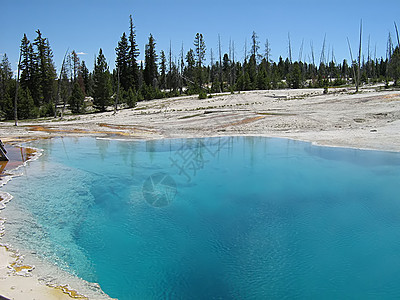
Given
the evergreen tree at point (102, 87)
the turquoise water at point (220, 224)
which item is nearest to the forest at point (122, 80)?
the evergreen tree at point (102, 87)

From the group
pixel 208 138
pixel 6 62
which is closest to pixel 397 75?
pixel 208 138

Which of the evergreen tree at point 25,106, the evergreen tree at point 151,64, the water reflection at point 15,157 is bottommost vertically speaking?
the water reflection at point 15,157

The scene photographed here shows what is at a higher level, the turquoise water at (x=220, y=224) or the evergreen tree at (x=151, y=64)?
the evergreen tree at (x=151, y=64)

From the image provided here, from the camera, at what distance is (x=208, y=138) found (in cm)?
1664

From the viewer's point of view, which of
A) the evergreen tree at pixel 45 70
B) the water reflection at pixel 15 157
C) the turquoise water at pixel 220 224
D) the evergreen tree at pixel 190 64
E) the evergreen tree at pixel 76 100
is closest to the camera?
the turquoise water at pixel 220 224

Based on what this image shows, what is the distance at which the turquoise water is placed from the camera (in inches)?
187

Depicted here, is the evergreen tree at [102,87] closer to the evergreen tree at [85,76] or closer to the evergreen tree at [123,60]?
the evergreen tree at [123,60]

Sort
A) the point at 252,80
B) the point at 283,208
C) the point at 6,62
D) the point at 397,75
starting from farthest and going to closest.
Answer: the point at 6,62
the point at 252,80
the point at 397,75
the point at 283,208

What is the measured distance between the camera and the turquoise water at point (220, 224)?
4.76 meters

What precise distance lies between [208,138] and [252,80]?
27276mm

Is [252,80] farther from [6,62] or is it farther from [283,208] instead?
[6,62]

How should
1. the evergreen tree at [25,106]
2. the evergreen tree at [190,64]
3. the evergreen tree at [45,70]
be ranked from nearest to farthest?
the evergreen tree at [25,106], the evergreen tree at [45,70], the evergreen tree at [190,64]

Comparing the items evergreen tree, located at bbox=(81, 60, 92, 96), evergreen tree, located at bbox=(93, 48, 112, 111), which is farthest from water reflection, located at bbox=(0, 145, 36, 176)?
evergreen tree, located at bbox=(81, 60, 92, 96)

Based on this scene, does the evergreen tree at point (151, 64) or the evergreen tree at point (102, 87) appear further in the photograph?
the evergreen tree at point (151, 64)
